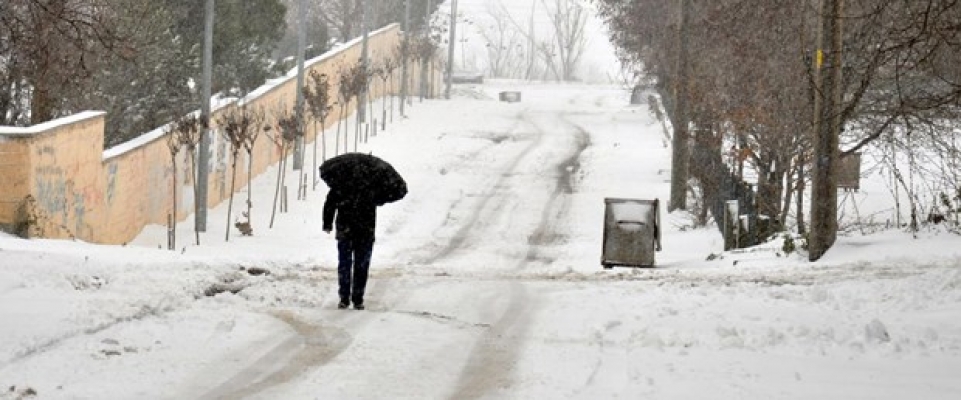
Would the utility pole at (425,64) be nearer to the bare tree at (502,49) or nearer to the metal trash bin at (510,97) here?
the metal trash bin at (510,97)

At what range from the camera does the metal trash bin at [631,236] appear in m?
19.3

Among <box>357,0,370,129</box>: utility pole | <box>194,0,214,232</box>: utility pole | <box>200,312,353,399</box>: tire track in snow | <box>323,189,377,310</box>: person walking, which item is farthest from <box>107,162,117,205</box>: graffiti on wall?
<box>357,0,370,129</box>: utility pole

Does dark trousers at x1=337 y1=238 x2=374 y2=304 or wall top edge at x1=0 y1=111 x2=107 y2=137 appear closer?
dark trousers at x1=337 y1=238 x2=374 y2=304

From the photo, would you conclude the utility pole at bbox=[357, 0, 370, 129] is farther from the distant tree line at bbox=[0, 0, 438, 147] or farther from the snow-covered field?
the snow-covered field

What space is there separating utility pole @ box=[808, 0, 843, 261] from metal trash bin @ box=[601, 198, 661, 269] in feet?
12.2

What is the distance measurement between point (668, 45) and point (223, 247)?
58.4 feet

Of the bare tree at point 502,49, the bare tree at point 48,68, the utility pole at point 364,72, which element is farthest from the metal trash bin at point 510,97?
the bare tree at point 502,49

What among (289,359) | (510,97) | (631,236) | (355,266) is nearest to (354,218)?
(355,266)

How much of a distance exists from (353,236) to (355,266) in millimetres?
305

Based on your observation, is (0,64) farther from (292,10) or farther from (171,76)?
(292,10)

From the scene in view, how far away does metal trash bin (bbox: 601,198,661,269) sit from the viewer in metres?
19.3

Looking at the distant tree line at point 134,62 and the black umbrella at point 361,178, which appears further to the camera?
the distant tree line at point 134,62

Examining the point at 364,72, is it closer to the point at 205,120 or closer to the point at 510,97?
the point at 205,120

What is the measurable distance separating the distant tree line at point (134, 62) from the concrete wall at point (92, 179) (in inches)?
36.4
